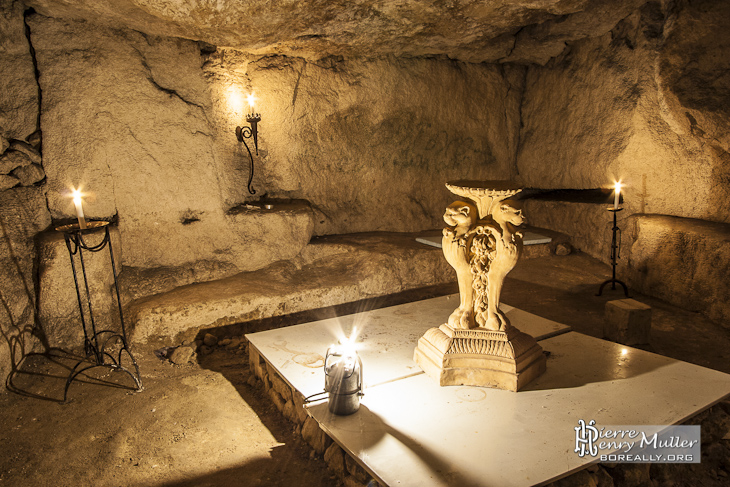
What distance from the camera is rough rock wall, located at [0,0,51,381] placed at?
10.8 feet

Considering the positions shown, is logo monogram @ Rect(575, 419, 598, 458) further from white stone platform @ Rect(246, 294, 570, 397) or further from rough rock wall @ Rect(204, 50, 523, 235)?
rough rock wall @ Rect(204, 50, 523, 235)

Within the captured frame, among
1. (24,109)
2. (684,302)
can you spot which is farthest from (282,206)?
(684,302)

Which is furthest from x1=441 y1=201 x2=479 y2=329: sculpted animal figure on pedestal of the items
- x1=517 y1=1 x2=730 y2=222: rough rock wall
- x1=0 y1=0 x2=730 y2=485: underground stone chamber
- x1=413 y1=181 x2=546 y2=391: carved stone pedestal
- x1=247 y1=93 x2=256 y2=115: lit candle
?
x1=517 y1=1 x2=730 y2=222: rough rock wall

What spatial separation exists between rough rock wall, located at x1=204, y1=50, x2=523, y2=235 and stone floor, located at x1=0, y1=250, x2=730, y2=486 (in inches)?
67.6

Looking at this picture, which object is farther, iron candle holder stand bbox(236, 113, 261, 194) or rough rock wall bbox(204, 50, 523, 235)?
rough rock wall bbox(204, 50, 523, 235)

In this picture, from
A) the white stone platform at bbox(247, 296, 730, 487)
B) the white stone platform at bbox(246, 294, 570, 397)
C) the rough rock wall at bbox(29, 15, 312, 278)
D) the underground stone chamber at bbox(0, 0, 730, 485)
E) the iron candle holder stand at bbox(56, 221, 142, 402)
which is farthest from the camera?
the rough rock wall at bbox(29, 15, 312, 278)

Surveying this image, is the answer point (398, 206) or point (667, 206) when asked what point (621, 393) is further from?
point (398, 206)

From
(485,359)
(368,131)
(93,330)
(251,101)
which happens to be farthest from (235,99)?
(485,359)

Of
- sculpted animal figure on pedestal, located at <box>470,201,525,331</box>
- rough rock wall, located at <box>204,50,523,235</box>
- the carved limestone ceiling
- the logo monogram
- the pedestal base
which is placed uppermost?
the carved limestone ceiling

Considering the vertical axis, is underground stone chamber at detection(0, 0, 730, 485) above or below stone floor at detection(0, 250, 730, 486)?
above

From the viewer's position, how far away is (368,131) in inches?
209

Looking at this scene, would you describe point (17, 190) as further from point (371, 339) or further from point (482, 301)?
point (482, 301)

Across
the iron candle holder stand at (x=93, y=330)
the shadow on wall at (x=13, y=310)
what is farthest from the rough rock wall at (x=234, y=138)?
the iron candle holder stand at (x=93, y=330)

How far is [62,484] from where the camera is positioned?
2.39 m
